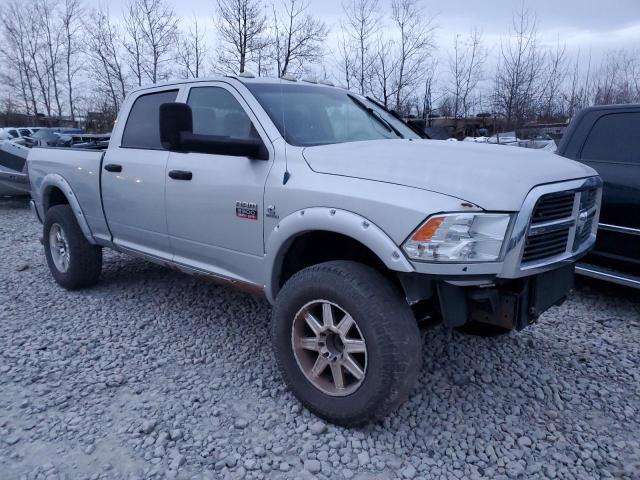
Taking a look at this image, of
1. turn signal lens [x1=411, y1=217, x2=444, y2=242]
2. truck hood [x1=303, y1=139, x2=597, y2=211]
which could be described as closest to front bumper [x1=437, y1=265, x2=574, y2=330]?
turn signal lens [x1=411, y1=217, x2=444, y2=242]

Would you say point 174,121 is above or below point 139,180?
above

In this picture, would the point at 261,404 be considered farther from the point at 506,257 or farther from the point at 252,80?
the point at 252,80

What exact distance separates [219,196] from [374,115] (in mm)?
1407

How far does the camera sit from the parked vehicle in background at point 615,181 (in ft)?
13.5

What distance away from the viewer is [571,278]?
2932mm

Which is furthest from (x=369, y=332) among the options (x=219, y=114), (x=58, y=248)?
(x=58, y=248)

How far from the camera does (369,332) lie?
2.46m

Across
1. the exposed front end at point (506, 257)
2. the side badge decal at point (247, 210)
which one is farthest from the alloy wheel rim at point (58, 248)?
the exposed front end at point (506, 257)

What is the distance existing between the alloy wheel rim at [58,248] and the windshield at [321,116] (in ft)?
9.24

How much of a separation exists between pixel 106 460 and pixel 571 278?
2696 millimetres

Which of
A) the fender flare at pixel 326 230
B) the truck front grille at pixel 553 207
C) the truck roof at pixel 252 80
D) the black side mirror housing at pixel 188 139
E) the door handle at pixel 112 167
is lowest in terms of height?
the fender flare at pixel 326 230

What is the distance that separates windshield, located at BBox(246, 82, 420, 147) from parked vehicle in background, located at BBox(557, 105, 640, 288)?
173cm

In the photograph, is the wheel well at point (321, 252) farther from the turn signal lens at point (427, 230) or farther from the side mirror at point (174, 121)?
the side mirror at point (174, 121)

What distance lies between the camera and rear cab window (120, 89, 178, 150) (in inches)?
158
